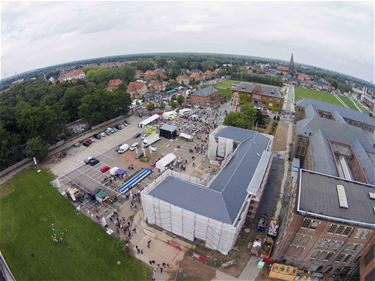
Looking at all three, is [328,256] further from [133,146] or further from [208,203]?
[133,146]

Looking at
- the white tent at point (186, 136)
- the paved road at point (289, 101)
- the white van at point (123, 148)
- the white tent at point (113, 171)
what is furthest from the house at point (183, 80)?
the white tent at point (113, 171)

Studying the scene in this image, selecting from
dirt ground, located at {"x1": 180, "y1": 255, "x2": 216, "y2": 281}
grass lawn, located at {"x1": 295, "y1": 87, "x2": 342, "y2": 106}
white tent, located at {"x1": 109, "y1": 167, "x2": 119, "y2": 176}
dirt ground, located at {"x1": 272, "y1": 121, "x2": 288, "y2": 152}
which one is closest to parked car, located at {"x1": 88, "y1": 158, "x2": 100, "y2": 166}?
white tent, located at {"x1": 109, "y1": 167, "x2": 119, "y2": 176}

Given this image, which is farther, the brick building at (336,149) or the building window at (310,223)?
the brick building at (336,149)

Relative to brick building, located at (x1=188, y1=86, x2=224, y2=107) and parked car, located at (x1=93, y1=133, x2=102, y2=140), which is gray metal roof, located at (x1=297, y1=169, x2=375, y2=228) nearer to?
parked car, located at (x1=93, y1=133, x2=102, y2=140)

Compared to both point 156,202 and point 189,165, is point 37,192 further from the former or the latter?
point 189,165

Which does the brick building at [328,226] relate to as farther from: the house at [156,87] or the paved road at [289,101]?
the house at [156,87]

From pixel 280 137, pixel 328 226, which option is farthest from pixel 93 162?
pixel 280 137
